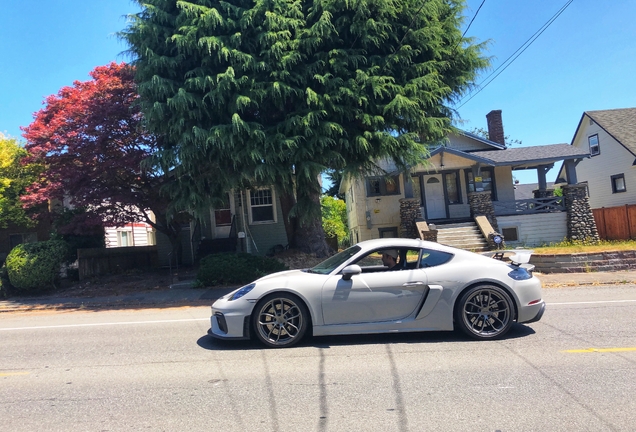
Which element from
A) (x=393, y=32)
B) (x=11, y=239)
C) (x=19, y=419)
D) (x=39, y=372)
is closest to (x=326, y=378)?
(x=19, y=419)

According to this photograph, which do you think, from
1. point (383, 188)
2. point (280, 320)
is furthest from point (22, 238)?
point (280, 320)

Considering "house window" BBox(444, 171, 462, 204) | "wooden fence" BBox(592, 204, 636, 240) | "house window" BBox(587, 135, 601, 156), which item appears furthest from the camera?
"house window" BBox(587, 135, 601, 156)

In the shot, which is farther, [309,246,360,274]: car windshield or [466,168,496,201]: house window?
[466,168,496,201]: house window

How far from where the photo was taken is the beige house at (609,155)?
2550cm

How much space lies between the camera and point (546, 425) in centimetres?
359

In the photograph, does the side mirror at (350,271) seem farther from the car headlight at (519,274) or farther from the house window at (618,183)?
the house window at (618,183)

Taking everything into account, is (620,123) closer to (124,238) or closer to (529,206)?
(529,206)

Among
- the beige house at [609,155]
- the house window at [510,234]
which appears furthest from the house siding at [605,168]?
the house window at [510,234]

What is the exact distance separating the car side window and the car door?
0.31 metres

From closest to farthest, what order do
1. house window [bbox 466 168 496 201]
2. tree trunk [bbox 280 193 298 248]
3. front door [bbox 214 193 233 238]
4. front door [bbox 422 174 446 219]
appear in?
tree trunk [bbox 280 193 298 248], front door [bbox 214 193 233 238], house window [bbox 466 168 496 201], front door [bbox 422 174 446 219]

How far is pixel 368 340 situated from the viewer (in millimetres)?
6309

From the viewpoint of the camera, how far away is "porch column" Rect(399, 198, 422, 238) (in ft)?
64.0

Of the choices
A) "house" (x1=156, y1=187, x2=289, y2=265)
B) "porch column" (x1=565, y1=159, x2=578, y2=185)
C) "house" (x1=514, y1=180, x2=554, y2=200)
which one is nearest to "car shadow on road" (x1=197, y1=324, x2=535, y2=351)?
"house" (x1=156, y1=187, x2=289, y2=265)

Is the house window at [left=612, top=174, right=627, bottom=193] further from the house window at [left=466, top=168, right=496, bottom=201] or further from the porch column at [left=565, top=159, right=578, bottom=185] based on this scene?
the house window at [left=466, top=168, right=496, bottom=201]
